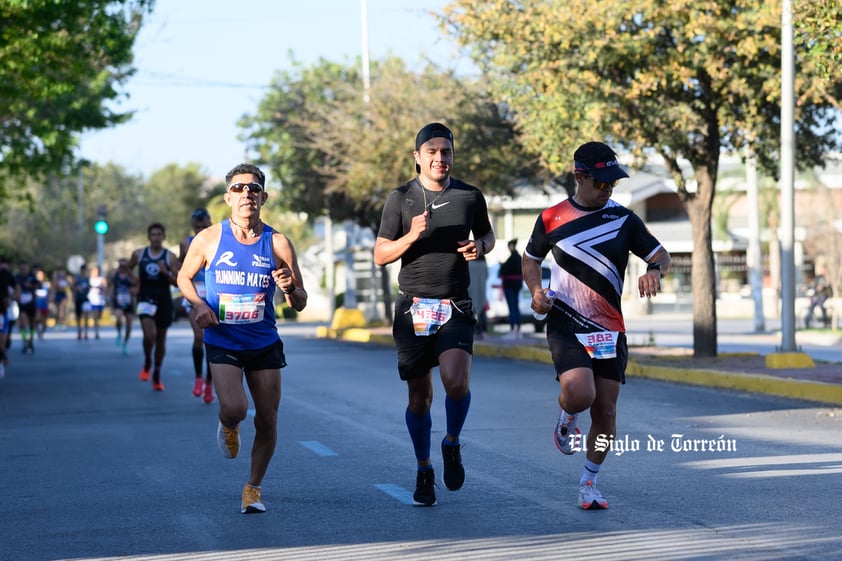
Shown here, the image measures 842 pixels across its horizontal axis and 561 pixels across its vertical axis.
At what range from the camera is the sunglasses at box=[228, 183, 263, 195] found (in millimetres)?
8266

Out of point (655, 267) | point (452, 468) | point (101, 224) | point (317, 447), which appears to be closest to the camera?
point (655, 267)

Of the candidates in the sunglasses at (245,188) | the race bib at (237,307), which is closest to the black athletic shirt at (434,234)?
the sunglasses at (245,188)

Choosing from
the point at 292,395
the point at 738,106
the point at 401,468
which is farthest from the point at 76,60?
the point at 401,468

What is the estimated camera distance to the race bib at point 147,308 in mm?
17234

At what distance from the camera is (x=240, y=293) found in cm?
823

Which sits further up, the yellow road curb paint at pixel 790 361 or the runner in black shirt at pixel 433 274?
the runner in black shirt at pixel 433 274

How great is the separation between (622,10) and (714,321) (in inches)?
205

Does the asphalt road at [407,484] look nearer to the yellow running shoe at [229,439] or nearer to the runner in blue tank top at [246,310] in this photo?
the yellow running shoe at [229,439]

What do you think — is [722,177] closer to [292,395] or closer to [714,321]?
[714,321]

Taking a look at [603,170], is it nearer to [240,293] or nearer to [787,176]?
[240,293]

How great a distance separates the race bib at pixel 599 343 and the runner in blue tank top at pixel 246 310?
156 cm

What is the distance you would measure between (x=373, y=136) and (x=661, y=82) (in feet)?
43.2

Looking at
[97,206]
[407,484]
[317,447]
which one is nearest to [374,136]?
[317,447]

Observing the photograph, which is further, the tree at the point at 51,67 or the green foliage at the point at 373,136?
the green foliage at the point at 373,136
